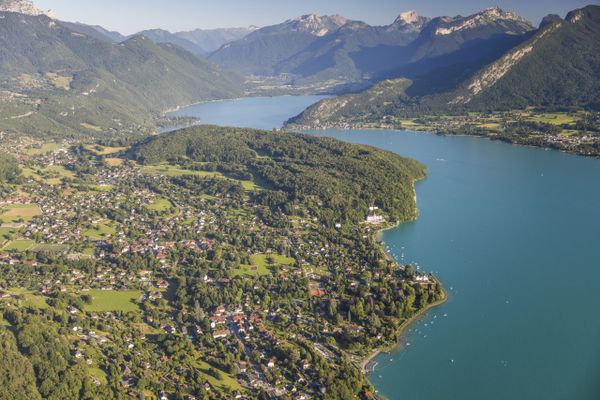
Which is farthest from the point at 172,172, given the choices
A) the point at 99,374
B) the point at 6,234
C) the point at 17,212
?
the point at 99,374

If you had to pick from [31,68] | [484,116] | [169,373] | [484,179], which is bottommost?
[169,373]

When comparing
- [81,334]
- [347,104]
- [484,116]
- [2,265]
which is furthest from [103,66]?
[81,334]

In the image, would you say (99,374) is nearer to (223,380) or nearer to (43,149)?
(223,380)

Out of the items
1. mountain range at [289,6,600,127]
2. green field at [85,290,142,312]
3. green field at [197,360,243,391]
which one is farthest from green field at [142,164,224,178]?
mountain range at [289,6,600,127]

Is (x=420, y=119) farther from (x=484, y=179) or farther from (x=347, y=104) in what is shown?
(x=484, y=179)

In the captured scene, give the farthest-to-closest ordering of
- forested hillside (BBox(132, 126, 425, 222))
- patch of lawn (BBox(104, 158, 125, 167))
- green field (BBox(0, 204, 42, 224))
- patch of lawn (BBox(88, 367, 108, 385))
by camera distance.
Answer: patch of lawn (BBox(104, 158, 125, 167)) → forested hillside (BBox(132, 126, 425, 222)) → green field (BBox(0, 204, 42, 224)) → patch of lawn (BBox(88, 367, 108, 385))

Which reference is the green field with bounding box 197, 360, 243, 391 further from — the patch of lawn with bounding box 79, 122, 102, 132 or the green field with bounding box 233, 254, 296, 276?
the patch of lawn with bounding box 79, 122, 102, 132
